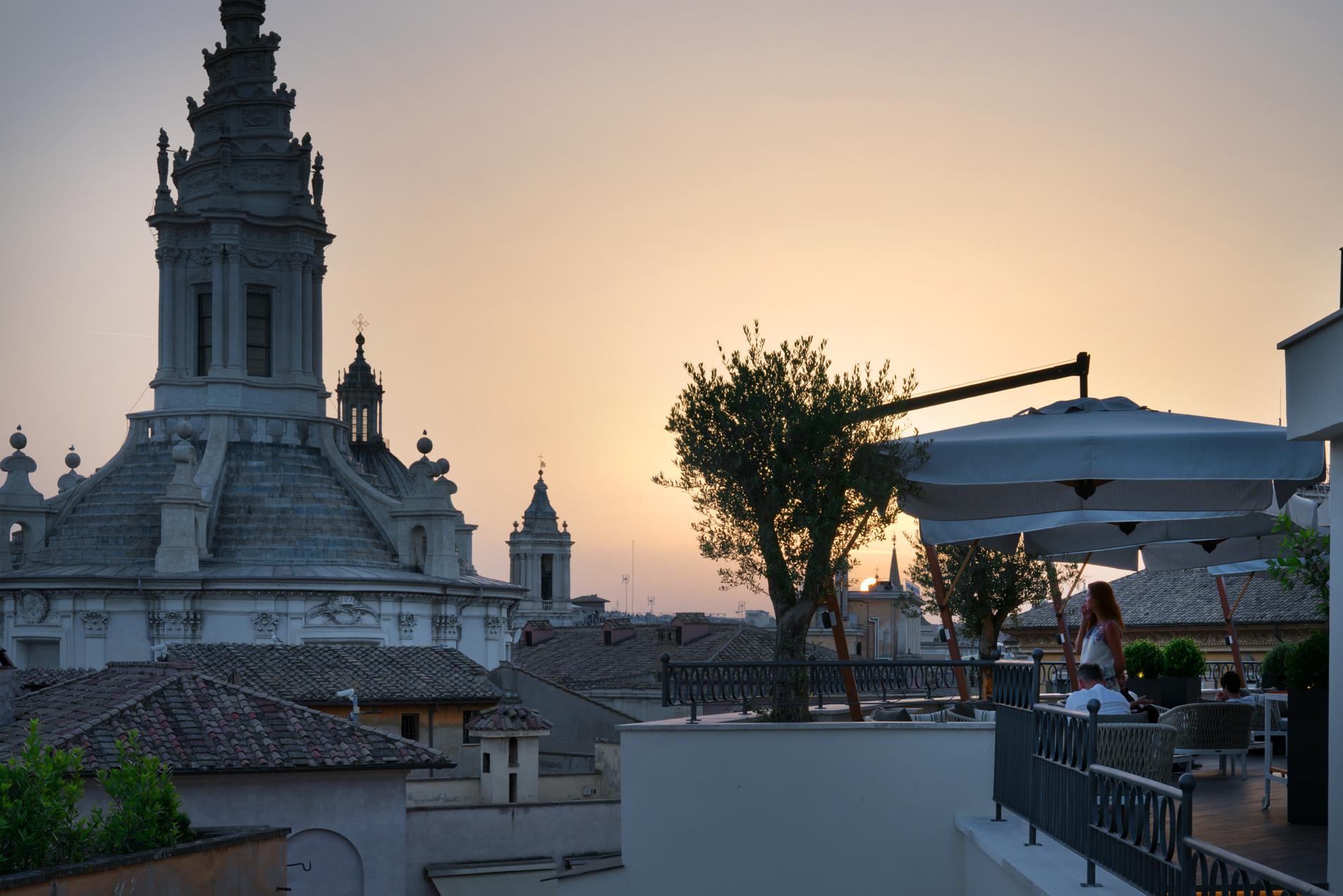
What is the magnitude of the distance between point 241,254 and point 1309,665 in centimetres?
5431

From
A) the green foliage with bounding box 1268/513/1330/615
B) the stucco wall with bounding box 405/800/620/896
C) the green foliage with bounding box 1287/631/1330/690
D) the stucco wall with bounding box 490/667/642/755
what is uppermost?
the green foliage with bounding box 1268/513/1330/615

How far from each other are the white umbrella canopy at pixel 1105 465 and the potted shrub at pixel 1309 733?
1.14m

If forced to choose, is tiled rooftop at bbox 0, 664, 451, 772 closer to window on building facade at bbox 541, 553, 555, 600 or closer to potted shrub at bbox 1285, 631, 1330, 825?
potted shrub at bbox 1285, 631, 1330, 825

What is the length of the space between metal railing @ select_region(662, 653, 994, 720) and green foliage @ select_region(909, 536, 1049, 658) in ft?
36.2

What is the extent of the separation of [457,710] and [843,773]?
104ft

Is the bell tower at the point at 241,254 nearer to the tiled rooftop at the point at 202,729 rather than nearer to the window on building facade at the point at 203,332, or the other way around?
the window on building facade at the point at 203,332

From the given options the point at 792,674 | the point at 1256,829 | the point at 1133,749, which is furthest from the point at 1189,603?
the point at 1133,749

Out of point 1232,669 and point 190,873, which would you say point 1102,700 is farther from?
point 1232,669

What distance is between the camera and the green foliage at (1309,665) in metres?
9.66

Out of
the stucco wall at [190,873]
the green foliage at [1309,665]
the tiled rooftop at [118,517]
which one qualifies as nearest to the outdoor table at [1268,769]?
the green foliage at [1309,665]

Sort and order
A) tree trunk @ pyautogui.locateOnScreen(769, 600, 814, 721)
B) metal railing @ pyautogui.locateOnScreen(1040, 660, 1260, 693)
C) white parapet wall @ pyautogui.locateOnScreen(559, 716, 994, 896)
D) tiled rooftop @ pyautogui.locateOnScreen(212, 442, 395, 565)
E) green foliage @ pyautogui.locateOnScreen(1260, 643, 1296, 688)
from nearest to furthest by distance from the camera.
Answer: white parapet wall @ pyautogui.locateOnScreen(559, 716, 994, 896), green foliage @ pyautogui.locateOnScreen(1260, 643, 1296, 688), tree trunk @ pyautogui.locateOnScreen(769, 600, 814, 721), metal railing @ pyautogui.locateOnScreen(1040, 660, 1260, 693), tiled rooftop @ pyautogui.locateOnScreen(212, 442, 395, 565)

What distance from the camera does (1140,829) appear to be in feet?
20.6

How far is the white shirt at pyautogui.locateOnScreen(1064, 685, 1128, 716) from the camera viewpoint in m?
9.23

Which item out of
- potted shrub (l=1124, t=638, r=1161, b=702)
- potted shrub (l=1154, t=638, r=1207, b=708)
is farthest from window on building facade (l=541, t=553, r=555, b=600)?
potted shrub (l=1154, t=638, r=1207, b=708)
